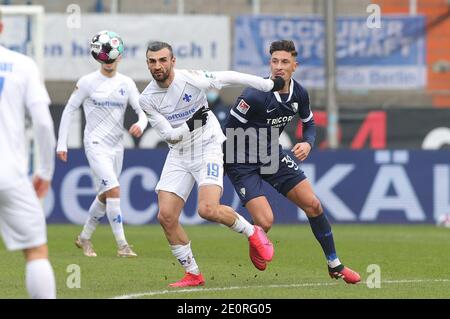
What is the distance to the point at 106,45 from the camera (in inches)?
548

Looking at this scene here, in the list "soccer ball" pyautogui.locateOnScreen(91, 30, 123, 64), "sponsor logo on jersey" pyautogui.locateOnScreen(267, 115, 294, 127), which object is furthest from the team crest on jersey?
"soccer ball" pyautogui.locateOnScreen(91, 30, 123, 64)

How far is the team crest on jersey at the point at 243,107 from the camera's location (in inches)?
459

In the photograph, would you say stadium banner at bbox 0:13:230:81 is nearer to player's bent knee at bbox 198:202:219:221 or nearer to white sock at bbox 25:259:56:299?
player's bent knee at bbox 198:202:219:221

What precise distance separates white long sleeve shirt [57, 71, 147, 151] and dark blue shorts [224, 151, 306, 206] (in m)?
3.14

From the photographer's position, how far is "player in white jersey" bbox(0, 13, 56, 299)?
303 inches

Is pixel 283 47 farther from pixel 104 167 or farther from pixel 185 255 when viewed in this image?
pixel 104 167

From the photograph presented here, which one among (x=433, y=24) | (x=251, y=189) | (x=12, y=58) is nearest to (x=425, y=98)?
(x=433, y=24)

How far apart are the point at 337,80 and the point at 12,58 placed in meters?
15.0

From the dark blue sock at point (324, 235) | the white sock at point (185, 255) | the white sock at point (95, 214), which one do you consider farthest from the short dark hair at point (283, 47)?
the white sock at point (95, 214)

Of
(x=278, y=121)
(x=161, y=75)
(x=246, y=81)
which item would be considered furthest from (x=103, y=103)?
(x=246, y=81)

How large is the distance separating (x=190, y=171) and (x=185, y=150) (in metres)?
0.20

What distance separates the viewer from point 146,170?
2059cm

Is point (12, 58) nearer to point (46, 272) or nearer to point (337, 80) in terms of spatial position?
point (46, 272)

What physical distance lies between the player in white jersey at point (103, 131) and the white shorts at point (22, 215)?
21.3 feet
